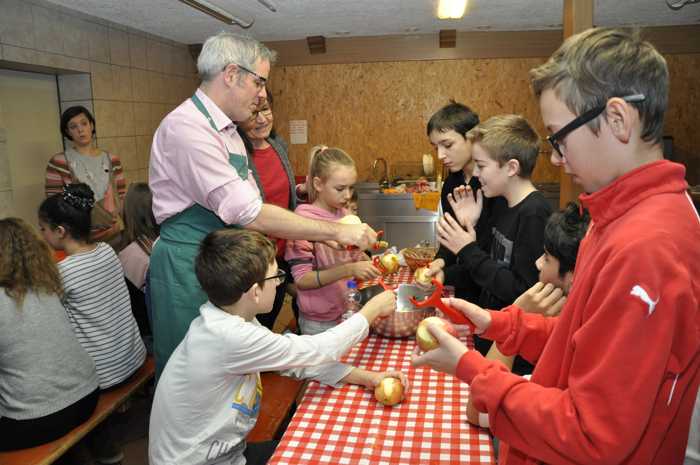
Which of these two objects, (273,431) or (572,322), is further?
(273,431)

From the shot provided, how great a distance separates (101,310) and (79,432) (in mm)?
585

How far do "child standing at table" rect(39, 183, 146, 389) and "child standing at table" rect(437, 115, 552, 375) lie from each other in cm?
171

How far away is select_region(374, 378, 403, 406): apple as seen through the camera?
5.03 feet

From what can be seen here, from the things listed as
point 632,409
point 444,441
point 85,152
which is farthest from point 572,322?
point 85,152

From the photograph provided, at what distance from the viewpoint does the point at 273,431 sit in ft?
7.24

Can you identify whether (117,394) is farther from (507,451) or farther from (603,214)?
(603,214)

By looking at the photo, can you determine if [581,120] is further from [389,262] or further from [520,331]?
[389,262]

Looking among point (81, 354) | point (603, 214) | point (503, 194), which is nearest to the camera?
point (603, 214)

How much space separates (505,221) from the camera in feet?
6.77

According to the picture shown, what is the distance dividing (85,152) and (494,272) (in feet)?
12.7

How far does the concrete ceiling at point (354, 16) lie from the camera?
4.74 metres

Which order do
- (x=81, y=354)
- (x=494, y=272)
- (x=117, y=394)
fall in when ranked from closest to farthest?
(x=494, y=272) → (x=81, y=354) → (x=117, y=394)

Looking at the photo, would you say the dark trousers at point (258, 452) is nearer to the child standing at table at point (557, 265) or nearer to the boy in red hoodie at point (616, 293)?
the child standing at table at point (557, 265)

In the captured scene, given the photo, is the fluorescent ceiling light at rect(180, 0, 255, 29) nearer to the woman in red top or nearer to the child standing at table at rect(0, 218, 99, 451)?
the woman in red top
